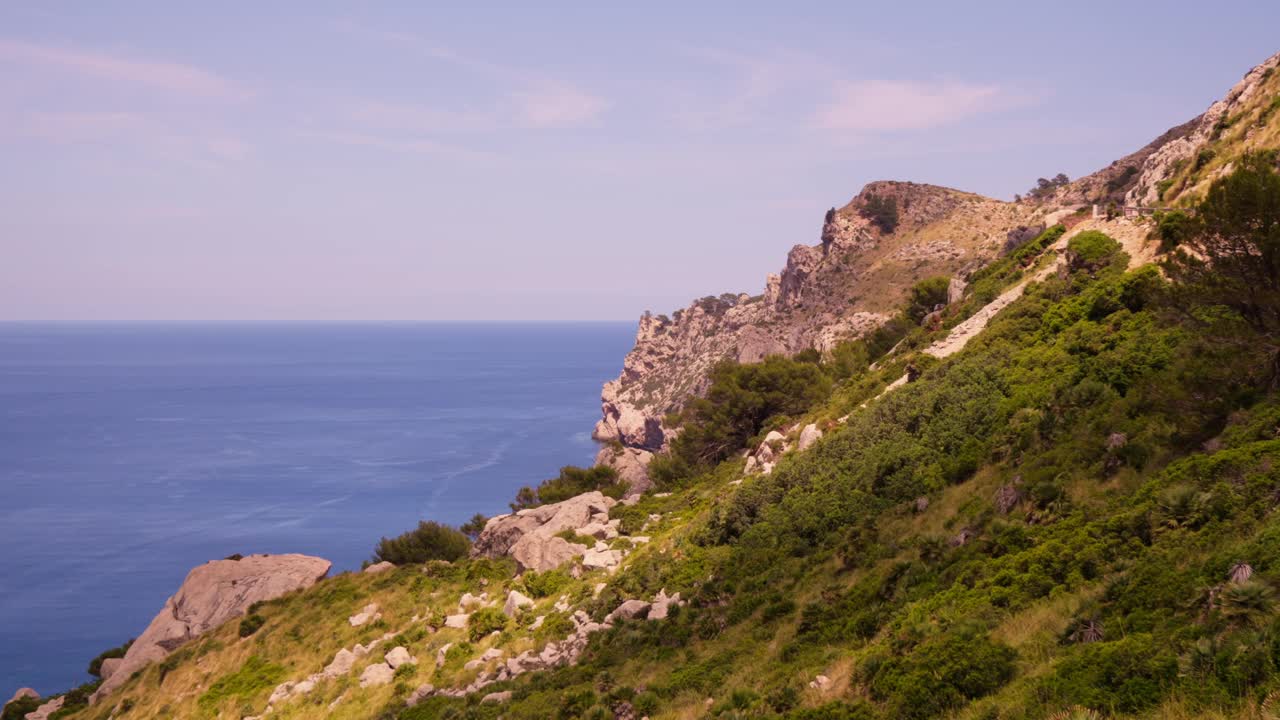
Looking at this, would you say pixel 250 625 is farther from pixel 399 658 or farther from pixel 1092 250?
pixel 1092 250

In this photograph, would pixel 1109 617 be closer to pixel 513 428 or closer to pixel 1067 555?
pixel 1067 555

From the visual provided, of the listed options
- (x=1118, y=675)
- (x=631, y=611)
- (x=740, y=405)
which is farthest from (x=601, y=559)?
(x=1118, y=675)

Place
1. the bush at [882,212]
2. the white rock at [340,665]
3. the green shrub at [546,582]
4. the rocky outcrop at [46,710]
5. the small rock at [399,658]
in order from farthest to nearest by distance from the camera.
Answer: the bush at [882,212] → the rocky outcrop at [46,710] → the green shrub at [546,582] → the white rock at [340,665] → the small rock at [399,658]

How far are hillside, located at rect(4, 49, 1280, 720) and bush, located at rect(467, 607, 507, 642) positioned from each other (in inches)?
4.3

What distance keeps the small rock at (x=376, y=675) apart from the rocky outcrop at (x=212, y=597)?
13967 millimetres

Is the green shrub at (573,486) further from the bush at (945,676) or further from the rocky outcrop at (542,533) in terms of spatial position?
the bush at (945,676)

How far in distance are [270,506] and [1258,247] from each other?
12393 centimetres

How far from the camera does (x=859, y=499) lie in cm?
2531

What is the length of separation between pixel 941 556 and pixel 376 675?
69.0ft

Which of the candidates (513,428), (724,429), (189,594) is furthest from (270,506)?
(724,429)

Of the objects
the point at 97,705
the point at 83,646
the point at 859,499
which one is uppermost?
the point at 859,499

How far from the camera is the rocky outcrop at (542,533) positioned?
34.3m

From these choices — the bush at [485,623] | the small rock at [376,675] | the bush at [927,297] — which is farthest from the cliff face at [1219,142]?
the small rock at [376,675]

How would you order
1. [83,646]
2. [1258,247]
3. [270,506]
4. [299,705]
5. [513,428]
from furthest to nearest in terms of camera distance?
[513,428], [270,506], [83,646], [299,705], [1258,247]
